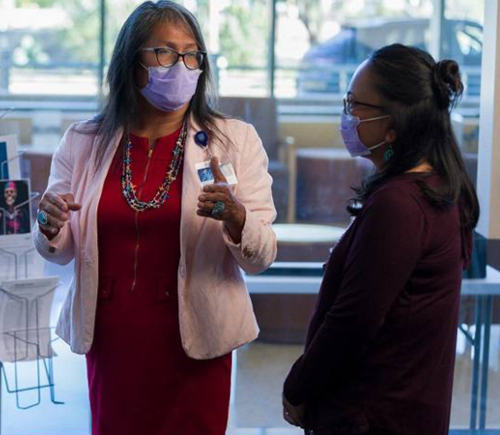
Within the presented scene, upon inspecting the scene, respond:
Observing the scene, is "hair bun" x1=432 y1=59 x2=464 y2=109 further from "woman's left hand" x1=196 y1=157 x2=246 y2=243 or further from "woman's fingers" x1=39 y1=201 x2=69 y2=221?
"woman's fingers" x1=39 y1=201 x2=69 y2=221

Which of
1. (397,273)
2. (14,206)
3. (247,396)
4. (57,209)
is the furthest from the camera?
(247,396)

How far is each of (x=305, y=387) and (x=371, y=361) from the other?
14 centimetres

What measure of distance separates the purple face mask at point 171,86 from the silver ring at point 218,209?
0.99ft

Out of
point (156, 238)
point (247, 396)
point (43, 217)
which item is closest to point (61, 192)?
point (43, 217)

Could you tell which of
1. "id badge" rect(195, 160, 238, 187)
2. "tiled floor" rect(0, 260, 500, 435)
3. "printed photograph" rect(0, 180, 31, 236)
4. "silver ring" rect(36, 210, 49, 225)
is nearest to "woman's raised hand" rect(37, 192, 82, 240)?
"silver ring" rect(36, 210, 49, 225)

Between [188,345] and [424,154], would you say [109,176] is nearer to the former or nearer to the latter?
[188,345]

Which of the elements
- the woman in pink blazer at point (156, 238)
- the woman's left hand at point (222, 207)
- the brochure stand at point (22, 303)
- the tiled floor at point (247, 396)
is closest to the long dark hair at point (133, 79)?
the woman in pink blazer at point (156, 238)

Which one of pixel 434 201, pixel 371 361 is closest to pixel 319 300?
pixel 371 361

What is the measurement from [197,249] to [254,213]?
0.14 m

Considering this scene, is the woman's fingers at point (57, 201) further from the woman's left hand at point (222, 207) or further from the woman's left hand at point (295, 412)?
the woman's left hand at point (295, 412)

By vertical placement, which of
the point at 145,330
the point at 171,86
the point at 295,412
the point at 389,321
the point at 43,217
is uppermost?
the point at 171,86

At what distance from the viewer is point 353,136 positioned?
1803 mm

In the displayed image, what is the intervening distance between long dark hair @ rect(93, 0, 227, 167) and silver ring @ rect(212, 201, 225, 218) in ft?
0.88

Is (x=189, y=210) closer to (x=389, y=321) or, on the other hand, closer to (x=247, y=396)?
(x=389, y=321)
